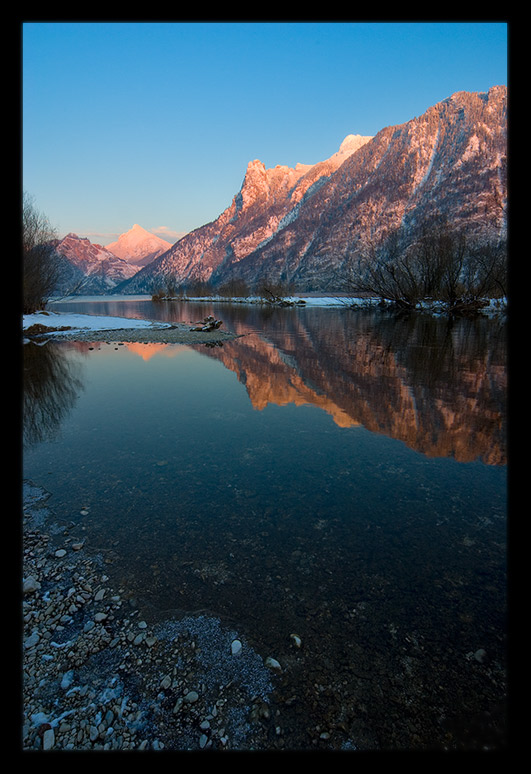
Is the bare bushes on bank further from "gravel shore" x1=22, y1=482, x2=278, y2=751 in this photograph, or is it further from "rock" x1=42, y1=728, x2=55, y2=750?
"rock" x1=42, y1=728, x2=55, y2=750

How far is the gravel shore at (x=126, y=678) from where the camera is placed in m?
2.24

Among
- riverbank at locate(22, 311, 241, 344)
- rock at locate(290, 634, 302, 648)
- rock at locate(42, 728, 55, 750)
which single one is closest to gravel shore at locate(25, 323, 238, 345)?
riverbank at locate(22, 311, 241, 344)

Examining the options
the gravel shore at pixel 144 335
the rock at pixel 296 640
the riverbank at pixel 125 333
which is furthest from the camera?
the riverbank at pixel 125 333

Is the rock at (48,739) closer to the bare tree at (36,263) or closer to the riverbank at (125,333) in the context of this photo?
the riverbank at (125,333)

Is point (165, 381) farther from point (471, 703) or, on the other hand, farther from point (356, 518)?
point (471, 703)

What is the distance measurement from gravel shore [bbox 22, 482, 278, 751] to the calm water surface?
21 cm

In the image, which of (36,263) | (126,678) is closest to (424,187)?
(36,263)

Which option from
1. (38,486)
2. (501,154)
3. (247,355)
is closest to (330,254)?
(501,154)

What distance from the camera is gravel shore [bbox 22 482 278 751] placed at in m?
2.24

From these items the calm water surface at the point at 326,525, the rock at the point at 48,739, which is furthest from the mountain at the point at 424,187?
the rock at the point at 48,739

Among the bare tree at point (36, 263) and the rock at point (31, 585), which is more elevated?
the bare tree at point (36, 263)

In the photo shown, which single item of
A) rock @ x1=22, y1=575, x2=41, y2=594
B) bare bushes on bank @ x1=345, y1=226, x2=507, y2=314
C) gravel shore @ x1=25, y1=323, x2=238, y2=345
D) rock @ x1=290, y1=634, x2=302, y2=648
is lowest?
rock @ x1=290, y1=634, x2=302, y2=648

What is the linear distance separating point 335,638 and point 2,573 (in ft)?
8.63

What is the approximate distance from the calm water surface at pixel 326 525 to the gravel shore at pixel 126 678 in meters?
0.21
